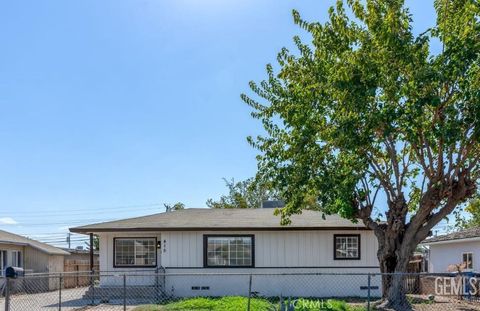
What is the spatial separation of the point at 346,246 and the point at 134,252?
7479 millimetres

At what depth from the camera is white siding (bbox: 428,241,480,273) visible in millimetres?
20797

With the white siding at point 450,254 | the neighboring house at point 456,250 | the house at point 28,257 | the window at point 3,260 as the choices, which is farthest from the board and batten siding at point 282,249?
the window at point 3,260

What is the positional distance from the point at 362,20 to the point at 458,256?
1435cm

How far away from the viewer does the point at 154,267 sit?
1795 cm

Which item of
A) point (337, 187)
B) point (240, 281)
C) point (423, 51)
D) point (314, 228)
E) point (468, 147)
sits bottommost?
point (240, 281)

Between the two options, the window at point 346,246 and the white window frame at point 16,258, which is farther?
the white window frame at point 16,258

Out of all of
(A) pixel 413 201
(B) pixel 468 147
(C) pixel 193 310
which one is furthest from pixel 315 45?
(C) pixel 193 310

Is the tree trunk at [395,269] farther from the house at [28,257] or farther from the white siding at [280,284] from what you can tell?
the house at [28,257]

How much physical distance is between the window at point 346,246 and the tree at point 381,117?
2.28 metres

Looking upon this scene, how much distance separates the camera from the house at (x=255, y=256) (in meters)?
17.4

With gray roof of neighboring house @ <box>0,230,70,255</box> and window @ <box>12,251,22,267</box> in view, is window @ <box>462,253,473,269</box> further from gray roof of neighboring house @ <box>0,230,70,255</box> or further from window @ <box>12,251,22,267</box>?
window @ <box>12,251,22,267</box>

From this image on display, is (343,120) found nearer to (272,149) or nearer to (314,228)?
(272,149)

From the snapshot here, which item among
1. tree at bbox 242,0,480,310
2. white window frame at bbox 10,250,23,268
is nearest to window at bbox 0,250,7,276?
white window frame at bbox 10,250,23,268

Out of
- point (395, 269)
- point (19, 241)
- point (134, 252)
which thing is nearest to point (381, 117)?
point (395, 269)
